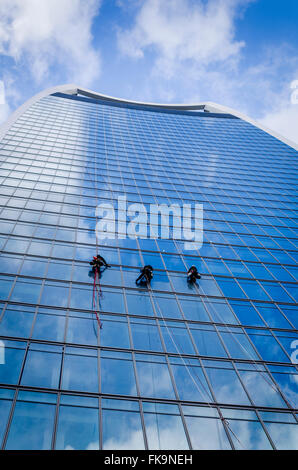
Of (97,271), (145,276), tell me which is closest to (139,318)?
(145,276)

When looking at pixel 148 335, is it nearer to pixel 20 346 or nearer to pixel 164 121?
pixel 20 346

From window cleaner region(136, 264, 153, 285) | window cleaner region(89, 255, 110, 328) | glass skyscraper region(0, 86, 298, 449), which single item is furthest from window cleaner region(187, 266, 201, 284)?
window cleaner region(89, 255, 110, 328)

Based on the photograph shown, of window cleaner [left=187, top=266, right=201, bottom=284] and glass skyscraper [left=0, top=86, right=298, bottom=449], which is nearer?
glass skyscraper [left=0, top=86, right=298, bottom=449]

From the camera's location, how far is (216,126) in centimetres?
6575

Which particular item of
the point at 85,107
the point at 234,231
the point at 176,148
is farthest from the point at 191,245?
the point at 85,107

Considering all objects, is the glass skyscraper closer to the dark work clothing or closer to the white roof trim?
the dark work clothing

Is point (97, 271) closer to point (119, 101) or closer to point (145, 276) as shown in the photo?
point (145, 276)

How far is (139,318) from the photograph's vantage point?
50.3 ft

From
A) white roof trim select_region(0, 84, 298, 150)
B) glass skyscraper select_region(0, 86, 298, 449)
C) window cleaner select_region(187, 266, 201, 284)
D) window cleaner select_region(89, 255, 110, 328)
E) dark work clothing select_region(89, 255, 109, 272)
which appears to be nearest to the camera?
glass skyscraper select_region(0, 86, 298, 449)

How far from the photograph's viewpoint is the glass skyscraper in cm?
1050

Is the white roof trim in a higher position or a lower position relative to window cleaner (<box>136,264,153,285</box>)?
higher

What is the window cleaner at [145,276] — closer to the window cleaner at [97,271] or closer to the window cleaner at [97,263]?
the window cleaner at [97,271]

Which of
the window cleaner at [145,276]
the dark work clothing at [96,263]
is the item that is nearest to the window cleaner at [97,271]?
the dark work clothing at [96,263]

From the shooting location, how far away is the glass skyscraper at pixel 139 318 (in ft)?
34.4
